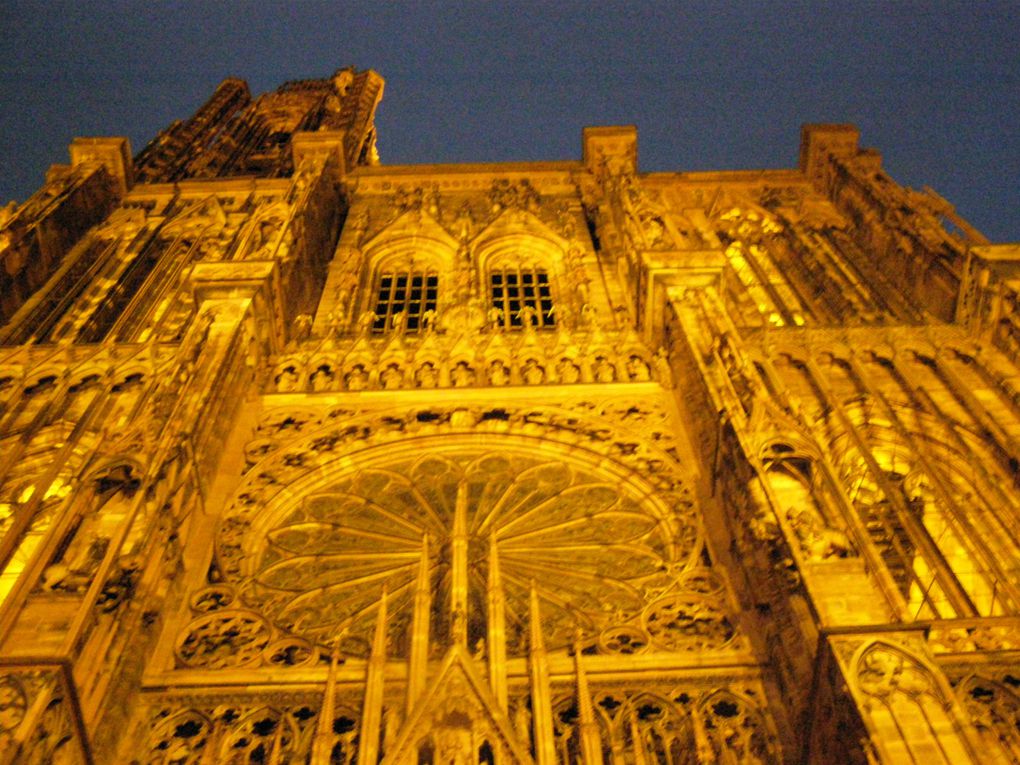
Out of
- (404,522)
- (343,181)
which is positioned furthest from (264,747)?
(343,181)

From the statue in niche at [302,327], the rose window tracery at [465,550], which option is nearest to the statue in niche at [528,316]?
the statue in niche at [302,327]

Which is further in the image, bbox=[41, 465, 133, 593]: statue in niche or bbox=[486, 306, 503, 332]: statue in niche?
bbox=[486, 306, 503, 332]: statue in niche

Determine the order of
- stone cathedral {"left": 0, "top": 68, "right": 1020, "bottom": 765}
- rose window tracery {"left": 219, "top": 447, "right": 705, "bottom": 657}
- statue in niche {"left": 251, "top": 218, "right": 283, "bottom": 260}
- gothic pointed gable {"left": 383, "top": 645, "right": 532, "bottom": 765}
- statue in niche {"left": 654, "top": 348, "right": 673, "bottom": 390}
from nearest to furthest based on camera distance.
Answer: gothic pointed gable {"left": 383, "top": 645, "right": 532, "bottom": 765} < stone cathedral {"left": 0, "top": 68, "right": 1020, "bottom": 765} < rose window tracery {"left": 219, "top": 447, "right": 705, "bottom": 657} < statue in niche {"left": 654, "top": 348, "right": 673, "bottom": 390} < statue in niche {"left": 251, "top": 218, "right": 283, "bottom": 260}

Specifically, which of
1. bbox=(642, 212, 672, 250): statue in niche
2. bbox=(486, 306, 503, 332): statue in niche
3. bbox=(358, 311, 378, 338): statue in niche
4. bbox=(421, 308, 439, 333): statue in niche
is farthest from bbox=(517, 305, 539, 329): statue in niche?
bbox=(358, 311, 378, 338): statue in niche

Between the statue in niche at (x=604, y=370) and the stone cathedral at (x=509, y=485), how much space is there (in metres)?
0.05

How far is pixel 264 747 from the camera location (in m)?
8.50

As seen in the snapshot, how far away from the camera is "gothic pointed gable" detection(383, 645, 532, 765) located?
7.77m

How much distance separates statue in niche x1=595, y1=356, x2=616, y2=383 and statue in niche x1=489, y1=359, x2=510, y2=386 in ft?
3.98

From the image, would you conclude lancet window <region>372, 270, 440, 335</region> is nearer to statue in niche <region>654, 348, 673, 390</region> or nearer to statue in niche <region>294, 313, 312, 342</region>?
statue in niche <region>294, 313, 312, 342</region>

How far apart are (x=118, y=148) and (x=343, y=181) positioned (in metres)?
4.71

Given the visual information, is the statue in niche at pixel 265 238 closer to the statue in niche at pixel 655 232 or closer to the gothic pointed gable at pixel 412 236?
the gothic pointed gable at pixel 412 236

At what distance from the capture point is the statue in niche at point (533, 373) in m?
14.2

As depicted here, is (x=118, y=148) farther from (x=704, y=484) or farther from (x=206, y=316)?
(x=704, y=484)

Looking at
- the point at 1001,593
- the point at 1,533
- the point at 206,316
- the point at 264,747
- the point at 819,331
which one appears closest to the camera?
the point at 264,747
